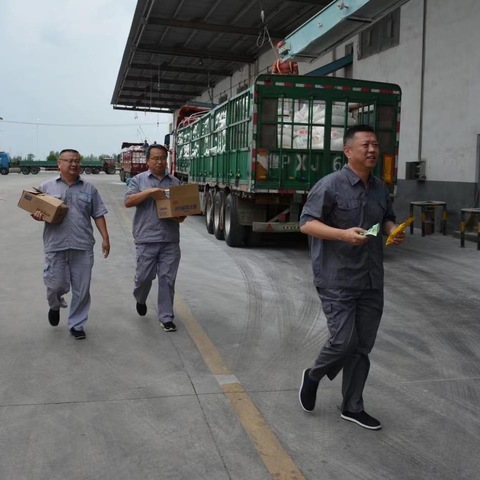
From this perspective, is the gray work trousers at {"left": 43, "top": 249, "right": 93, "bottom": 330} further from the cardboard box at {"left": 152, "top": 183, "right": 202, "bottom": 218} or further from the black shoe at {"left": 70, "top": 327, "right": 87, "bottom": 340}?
the cardboard box at {"left": 152, "top": 183, "right": 202, "bottom": 218}

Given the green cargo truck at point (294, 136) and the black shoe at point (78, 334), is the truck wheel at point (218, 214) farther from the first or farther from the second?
the black shoe at point (78, 334)

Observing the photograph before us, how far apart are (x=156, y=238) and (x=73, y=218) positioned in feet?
2.55

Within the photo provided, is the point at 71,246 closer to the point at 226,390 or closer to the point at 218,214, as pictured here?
the point at 226,390

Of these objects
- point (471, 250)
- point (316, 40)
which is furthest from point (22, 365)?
point (471, 250)

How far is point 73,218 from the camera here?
5234 mm

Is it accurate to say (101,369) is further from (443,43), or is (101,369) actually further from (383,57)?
(383,57)

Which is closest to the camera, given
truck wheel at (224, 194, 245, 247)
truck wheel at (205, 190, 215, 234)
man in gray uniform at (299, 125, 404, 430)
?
man in gray uniform at (299, 125, 404, 430)

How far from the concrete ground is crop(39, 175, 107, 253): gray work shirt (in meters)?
0.86

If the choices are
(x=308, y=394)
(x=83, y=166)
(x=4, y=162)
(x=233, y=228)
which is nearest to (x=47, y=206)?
(x=308, y=394)

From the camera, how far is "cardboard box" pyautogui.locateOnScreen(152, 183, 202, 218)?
5438 mm

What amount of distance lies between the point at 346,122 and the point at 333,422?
740 cm

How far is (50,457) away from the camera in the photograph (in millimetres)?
3135

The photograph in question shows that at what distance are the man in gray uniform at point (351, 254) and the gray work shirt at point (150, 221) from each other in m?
2.30

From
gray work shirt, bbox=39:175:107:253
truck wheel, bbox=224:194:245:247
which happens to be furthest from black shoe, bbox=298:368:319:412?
truck wheel, bbox=224:194:245:247
